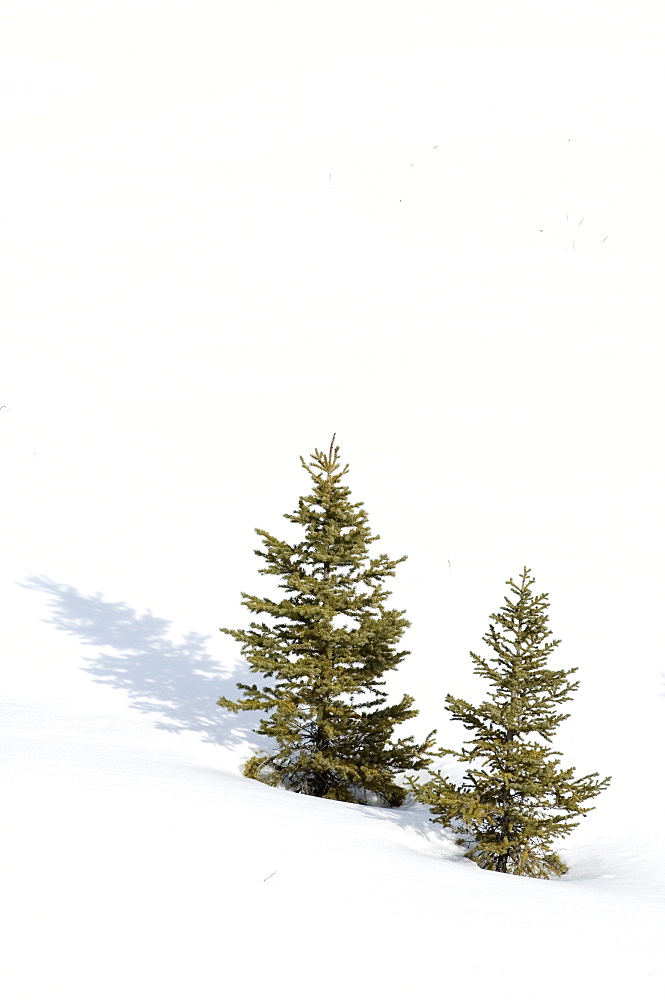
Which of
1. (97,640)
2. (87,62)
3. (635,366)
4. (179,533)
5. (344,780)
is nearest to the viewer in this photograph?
(344,780)

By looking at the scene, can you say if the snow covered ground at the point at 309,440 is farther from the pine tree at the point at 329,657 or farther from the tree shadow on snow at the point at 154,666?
the pine tree at the point at 329,657

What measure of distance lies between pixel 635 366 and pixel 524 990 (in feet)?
83.4

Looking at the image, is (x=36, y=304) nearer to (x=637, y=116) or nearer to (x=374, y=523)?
(x=374, y=523)

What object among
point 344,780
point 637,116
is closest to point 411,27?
point 637,116

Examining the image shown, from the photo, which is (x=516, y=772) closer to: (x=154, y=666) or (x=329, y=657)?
(x=329, y=657)

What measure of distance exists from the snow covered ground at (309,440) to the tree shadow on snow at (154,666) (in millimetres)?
95

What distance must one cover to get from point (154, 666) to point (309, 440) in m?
9.97

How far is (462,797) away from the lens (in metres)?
10.4

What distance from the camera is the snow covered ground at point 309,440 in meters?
6.86

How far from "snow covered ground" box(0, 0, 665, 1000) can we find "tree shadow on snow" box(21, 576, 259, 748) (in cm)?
9

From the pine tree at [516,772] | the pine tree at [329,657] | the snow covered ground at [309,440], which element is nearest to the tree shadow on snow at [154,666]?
the snow covered ground at [309,440]

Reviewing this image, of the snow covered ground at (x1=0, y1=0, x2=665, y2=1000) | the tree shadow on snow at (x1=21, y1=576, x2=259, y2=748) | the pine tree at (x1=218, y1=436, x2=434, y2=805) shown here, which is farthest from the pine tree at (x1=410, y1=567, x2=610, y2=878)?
the tree shadow on snow at (x1=21, y1=576, x2=259, y2=748)

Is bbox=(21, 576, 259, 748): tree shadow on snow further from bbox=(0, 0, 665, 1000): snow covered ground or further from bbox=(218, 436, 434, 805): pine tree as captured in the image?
bbox=(218, 436, 434, 805): pine tree

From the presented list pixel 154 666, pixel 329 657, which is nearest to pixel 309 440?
pixel 154 666
